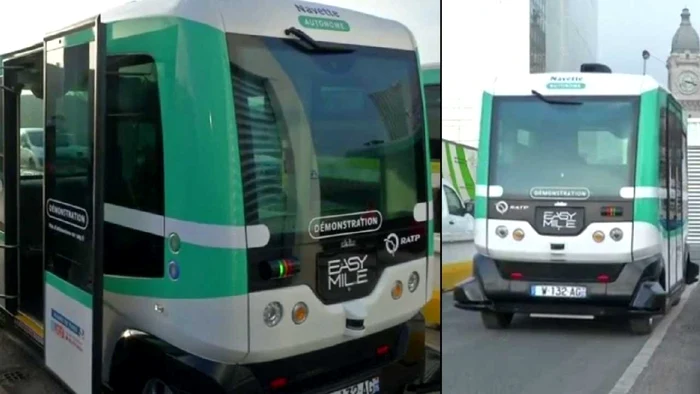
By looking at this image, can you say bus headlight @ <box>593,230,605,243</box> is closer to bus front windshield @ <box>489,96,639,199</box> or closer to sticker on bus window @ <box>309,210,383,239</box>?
bus front windshield @ <box>489,96,639,199</box>

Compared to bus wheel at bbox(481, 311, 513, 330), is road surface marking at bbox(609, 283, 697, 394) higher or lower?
lower

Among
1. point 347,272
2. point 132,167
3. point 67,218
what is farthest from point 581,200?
point 67,218

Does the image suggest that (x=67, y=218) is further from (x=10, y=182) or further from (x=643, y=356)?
(x=643, y=356)

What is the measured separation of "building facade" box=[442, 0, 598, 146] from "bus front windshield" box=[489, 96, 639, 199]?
15 cm

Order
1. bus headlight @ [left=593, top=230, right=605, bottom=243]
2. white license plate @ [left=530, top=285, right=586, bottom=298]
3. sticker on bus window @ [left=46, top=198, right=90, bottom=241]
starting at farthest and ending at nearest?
bus headlight @ [left=593, top=230, right=605, bottom=243] → white license plate @ [left=530, top=285, right=586, bottom=298] → sticker on bus window @ [left=46, top=198, right=90, bottom=241]

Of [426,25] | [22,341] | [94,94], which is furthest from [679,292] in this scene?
[22,341]

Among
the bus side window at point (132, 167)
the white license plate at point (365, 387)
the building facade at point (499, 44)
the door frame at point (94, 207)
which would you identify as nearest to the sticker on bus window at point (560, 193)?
the building facade at point (499, 44)

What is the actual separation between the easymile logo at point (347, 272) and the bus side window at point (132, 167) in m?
0.40

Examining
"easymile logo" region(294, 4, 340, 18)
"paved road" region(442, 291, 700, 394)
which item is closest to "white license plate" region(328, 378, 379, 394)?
"paved road" region(442, 291, 700, 394)

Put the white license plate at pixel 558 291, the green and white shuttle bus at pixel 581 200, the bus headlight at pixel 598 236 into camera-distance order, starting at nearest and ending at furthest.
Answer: the green and white shuttle bus at pixel 581 200 < the white license plate at pixel 558 291 < the bus headlight at pixel 598 236

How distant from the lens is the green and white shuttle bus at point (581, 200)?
1.84 m

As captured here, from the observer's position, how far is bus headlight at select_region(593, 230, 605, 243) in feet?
6.91

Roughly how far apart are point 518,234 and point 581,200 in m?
0.24

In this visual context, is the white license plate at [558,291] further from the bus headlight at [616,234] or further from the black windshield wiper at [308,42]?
the black windshield wiper at [308,42]
